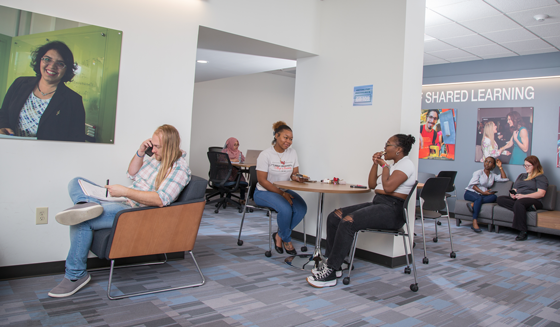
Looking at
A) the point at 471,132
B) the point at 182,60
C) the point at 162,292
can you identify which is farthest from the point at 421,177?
the point at 162,292

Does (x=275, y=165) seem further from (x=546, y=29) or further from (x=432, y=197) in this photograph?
(x=546, y=29)

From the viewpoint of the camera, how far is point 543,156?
257 inches

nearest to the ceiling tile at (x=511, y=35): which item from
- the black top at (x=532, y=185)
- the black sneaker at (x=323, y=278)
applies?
the black top at (x=532, y=185)

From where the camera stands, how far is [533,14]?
4.95m

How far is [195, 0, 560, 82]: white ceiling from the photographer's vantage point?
179 inches

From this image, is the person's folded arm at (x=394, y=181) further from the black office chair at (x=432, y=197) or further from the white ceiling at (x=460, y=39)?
the white ceiling at (x=460, y=39)

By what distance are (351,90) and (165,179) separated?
2.34m

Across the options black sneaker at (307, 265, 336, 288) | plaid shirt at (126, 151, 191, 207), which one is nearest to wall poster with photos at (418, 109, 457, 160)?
black sneaker at (307, 265, 336, 288)

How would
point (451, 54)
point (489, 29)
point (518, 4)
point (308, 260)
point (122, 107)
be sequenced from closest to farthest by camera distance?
1. point (122, 107)
2. point (308, 260)
3. point (518, 4)
4. point (489, 29)
5. point (451, 54)

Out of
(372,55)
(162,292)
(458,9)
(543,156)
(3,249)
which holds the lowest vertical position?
(162,292)

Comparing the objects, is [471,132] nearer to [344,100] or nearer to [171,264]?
[344,100]

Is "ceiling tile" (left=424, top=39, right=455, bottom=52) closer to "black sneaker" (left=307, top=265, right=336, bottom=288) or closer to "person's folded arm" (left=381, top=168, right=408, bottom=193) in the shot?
"person's folded arm" (left=381, top=168, right=408, bottom=193)

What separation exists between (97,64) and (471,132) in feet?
22.3

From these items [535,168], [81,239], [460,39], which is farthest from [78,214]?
[535,168]
